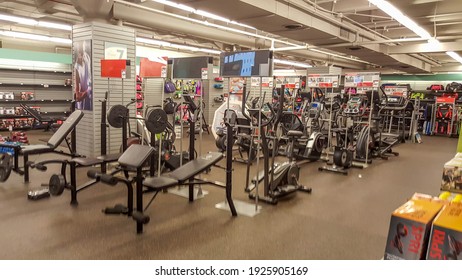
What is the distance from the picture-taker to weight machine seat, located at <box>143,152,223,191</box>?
354 cm

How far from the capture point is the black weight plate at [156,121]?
15.1 feet

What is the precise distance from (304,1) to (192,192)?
4482 millimetres

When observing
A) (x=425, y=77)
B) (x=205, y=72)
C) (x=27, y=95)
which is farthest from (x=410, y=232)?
(x=425, y=77)

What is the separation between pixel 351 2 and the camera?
7.43m

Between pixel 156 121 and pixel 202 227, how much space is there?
1.65m

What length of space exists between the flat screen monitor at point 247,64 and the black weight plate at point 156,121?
100 centimetres

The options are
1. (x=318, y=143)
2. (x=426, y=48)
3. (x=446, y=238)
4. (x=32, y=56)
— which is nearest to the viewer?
(x=446, y=238)

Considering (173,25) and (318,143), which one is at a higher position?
(173,25)

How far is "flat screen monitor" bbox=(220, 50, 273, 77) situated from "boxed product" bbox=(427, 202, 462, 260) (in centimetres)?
274

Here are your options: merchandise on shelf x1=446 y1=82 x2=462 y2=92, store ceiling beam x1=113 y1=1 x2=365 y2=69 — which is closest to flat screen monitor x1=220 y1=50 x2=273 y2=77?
store ceiling beam x1=113 y1=1 x2=365 y2=69

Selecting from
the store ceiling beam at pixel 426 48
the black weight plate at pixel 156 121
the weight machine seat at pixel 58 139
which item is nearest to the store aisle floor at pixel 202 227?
the weight machine seat at pixel 58 139

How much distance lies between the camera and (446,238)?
4.85 ft

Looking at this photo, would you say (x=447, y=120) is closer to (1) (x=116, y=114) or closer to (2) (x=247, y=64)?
(2) (x=247, y=64)
